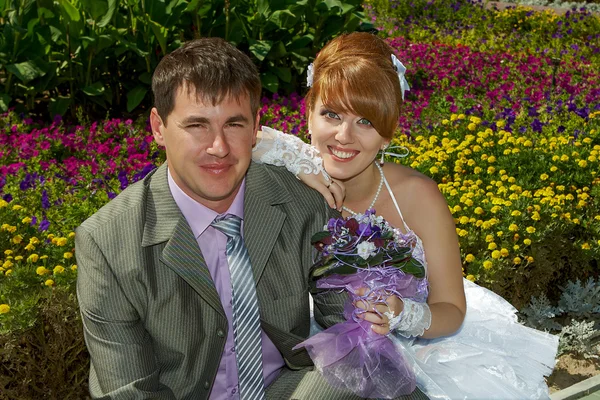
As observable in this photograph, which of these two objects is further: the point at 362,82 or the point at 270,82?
the point at 270,82

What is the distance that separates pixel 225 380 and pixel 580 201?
333cm

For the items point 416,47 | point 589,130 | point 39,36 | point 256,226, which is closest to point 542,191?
point 589,130

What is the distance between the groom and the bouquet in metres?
0.13

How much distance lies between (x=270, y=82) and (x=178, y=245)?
18.2ft

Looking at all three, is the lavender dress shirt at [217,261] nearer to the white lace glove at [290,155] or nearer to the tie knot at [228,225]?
the tie knot at [228,225]

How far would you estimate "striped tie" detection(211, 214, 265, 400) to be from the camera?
10.0 feet

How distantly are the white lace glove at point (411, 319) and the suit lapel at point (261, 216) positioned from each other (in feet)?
1.65

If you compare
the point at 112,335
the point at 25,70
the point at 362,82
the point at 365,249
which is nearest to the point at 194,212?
the point at 112,335

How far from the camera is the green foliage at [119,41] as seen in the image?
24.4 feet

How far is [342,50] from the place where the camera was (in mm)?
3785

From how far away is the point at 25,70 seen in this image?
715cm

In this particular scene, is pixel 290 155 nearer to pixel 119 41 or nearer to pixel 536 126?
pixel 536 126

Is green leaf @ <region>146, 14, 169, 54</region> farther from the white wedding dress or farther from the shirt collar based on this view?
the shirt collar

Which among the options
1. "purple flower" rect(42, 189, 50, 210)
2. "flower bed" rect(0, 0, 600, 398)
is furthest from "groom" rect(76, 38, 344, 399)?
"purple flower" rect(42, 189, 50, 210)
